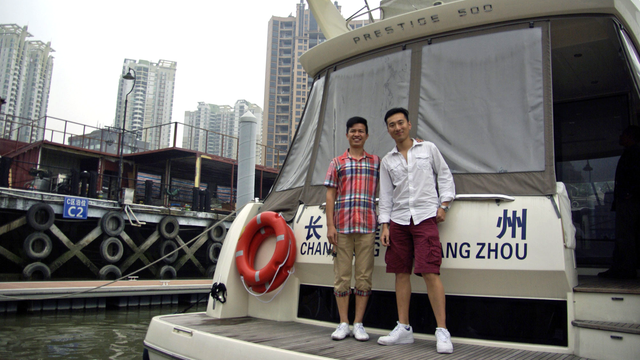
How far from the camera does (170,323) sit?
3.27 meters

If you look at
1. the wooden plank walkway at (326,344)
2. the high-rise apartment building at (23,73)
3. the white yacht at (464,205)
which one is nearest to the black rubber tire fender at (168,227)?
the white yacht at (464,205)

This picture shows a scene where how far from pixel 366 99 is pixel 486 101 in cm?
95

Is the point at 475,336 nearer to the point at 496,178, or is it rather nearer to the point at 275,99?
the point at 496,178

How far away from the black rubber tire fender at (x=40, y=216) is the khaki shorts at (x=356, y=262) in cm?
1173

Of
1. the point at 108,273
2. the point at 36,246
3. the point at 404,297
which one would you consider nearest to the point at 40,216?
the point at 36,246

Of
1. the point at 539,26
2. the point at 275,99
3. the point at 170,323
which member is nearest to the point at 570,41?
the point at 539,26

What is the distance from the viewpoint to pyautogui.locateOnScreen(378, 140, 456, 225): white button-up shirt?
283 centimetres

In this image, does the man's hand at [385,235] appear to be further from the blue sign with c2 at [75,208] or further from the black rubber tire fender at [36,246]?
the blue sign with c2 at [75,208]

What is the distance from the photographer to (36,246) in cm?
1196

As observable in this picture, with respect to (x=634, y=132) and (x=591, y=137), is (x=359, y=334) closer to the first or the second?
(x=634, y=132)

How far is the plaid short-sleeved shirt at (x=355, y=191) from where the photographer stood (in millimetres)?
3051

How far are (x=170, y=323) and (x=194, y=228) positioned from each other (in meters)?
15.0

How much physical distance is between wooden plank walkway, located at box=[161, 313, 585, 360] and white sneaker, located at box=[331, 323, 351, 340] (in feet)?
0.12

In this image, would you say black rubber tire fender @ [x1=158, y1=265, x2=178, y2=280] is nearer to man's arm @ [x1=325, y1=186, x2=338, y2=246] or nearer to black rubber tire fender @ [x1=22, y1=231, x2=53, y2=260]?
black rubber tire fender @ [x1=22, y1=231, x2=53, y2=260]
